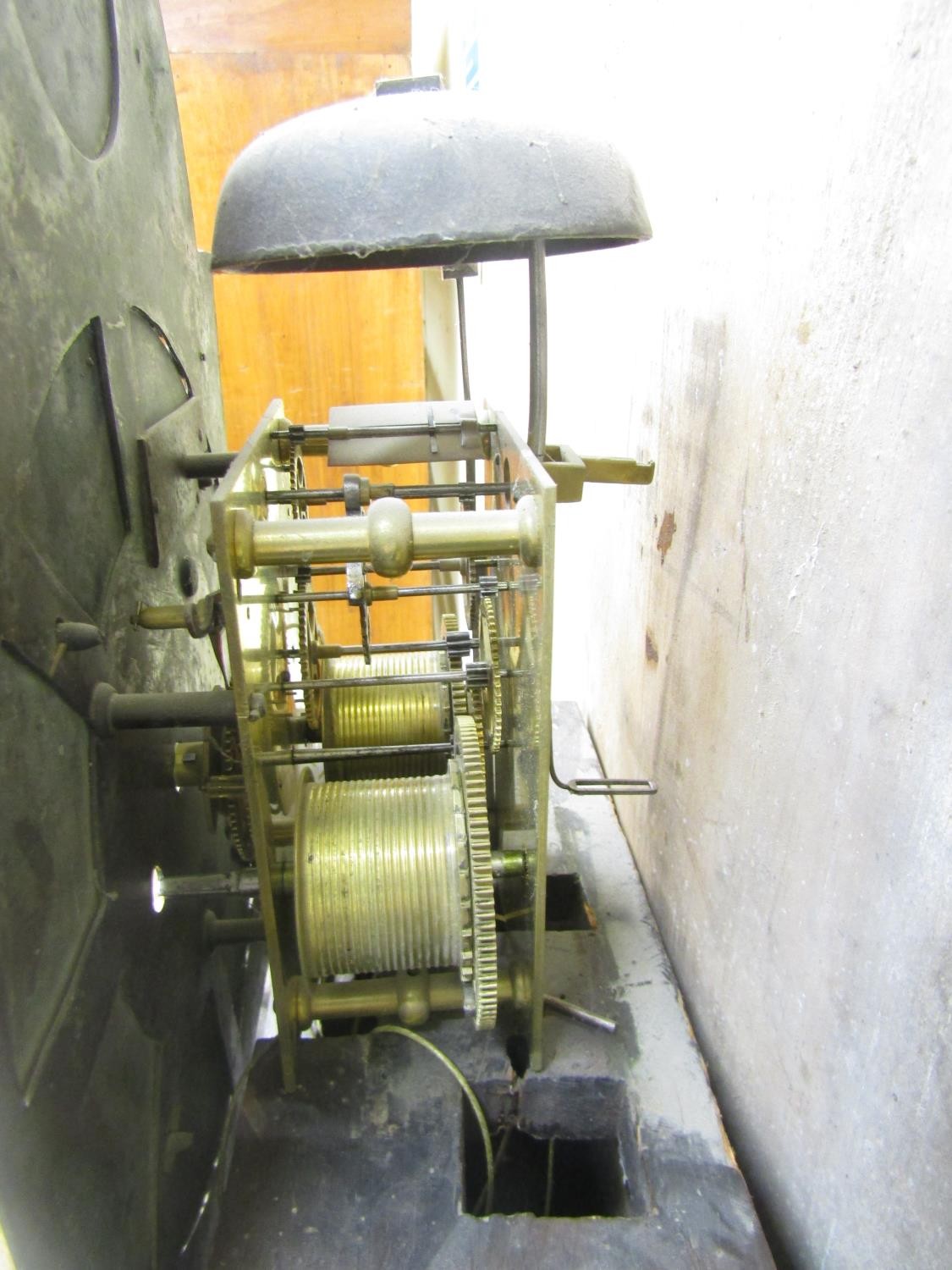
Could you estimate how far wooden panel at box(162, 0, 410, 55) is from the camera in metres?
2.61

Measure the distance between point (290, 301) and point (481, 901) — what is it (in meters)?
2.34

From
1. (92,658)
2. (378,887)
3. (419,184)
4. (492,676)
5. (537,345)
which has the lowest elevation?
(378,887)

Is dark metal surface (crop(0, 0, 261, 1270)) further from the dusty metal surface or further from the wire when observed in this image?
the wire

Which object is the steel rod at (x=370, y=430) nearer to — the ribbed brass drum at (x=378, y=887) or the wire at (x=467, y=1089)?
the ribbed brass drum at (x=378, y=887)

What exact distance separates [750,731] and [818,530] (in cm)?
26

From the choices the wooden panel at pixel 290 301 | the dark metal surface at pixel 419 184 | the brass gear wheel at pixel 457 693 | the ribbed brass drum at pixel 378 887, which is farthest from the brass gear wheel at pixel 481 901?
the wooden panel at pixel 290 301

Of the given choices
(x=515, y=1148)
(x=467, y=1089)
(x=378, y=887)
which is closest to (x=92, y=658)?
(x=378, y=887)

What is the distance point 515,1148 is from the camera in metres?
1.16

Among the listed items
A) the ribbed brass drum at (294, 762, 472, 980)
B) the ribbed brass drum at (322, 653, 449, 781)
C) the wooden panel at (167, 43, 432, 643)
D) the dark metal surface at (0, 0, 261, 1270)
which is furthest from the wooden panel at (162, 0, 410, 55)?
the ribbed brass drum at (294, 762, 472, 980)

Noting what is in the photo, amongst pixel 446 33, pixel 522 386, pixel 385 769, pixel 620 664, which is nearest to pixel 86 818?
pixel 385 769

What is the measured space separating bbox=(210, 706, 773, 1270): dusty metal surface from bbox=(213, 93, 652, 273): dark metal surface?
898 millimetres

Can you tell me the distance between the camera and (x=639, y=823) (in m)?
1.43

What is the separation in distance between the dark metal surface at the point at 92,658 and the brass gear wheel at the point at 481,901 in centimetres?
40

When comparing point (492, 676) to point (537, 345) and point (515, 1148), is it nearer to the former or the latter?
point (537, 345)
